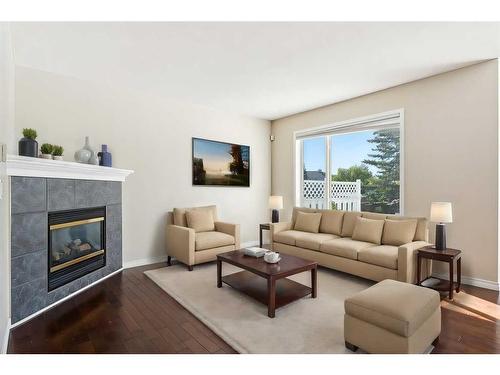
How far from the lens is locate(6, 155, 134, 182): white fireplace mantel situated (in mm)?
2303

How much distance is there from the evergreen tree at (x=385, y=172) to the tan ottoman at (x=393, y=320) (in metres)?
2.41

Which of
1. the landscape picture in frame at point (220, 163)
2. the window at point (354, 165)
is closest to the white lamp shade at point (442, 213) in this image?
the window at point (354, 165)

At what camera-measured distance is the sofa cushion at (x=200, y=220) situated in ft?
13.9

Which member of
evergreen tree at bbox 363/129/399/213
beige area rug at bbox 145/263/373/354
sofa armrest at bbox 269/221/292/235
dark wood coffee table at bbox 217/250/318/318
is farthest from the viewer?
sofa armrest at bbox 269/221/292/235

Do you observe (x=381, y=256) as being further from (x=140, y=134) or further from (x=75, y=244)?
(x=140, y=134)

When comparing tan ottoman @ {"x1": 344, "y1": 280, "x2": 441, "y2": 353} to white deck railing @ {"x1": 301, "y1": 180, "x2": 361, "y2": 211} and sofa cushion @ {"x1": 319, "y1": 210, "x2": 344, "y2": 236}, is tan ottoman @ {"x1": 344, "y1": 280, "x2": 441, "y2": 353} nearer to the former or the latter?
sofa cushion @ {"x1": 319, "y1": 210, "x2": 344, "y2": 236}

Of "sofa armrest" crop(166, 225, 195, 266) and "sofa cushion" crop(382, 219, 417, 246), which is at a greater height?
"sofa cushion" crop(382, 219, 417, 246)

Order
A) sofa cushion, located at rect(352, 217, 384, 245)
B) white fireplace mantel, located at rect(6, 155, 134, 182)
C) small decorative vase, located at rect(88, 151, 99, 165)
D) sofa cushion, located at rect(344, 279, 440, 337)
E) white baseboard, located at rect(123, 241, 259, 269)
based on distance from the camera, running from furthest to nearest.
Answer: white baseboard, located at rect(123, 241, 259, 269), sofa cushion, located at rect(352, 217, 384, 245), small decorative vase, located at rect(88, 151, 99, 165), white fireplace mantel, located at rect(6, 155, 134, 182), sofa cushion, located at rect(344, 279, 440, 337)

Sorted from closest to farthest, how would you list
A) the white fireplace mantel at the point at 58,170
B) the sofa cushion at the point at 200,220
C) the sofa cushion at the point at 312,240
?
the white fireplace mantel at the point at 58,170 → the sofa cushion at the point at 312,240 → the sofa cushion at the point at 200,220

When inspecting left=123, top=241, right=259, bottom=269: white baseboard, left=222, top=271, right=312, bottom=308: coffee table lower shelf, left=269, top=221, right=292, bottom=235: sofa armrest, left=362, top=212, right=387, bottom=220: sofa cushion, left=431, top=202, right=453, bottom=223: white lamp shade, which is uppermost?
left=431, top=202, right=453, bottom=223: white lamp shade

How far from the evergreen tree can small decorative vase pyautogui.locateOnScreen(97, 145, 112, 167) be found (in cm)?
382

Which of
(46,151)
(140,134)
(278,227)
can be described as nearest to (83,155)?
(46,151)

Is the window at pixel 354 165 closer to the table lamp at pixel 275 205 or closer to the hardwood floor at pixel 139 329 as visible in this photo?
the table lamp at pixel 275 205

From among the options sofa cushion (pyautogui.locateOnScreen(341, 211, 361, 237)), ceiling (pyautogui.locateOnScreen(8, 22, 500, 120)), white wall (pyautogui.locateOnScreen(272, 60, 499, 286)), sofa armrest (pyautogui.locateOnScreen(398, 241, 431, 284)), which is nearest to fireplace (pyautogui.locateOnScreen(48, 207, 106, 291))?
ceiling (pyautogui.locateOnScreen(8, 22, 500, 120))
